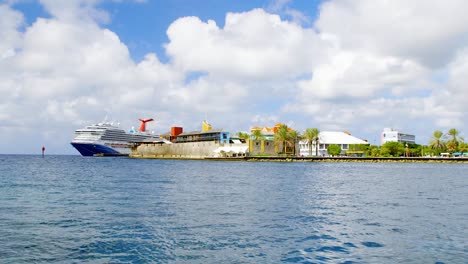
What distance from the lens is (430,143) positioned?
484 ft

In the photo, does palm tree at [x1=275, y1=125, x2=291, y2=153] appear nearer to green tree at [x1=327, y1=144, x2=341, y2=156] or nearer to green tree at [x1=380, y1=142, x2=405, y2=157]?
green tree at [x1=327, y1=144, x2=341, y2=156]

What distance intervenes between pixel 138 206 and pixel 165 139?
6105 inches

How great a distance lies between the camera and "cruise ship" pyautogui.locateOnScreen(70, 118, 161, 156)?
165113mm

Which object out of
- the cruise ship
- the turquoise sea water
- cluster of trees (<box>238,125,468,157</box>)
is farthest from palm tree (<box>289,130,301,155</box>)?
the turquoise sea water

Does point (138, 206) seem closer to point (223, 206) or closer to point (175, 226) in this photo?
point (223, 206)

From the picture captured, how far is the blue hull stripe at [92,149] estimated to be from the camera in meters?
166

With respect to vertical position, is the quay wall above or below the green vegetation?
below

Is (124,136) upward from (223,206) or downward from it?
upward

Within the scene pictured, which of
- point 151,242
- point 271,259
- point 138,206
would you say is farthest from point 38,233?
point 271,259

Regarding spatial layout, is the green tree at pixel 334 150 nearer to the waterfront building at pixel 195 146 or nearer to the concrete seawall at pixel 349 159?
the concrete seawall at pixel 349 159

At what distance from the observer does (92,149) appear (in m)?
168

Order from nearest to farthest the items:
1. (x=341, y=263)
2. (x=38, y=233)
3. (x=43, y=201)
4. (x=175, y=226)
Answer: (x=341, y=263)
(x=38, y=233)
(x=175, y=226)
(x=43, y=201)

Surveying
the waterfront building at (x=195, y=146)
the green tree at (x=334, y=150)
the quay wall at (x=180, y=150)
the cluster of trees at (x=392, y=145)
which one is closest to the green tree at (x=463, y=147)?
the cluster of trees at (x=392, y=145)

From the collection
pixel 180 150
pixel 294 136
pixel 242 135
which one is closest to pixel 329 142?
pixel 294 136
